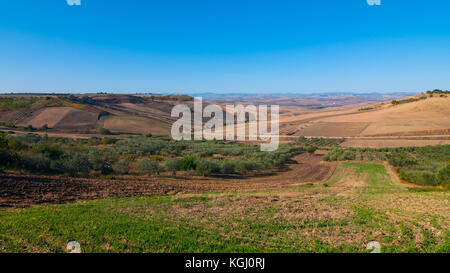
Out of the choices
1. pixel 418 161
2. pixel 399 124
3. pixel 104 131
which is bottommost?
pixel 418 161

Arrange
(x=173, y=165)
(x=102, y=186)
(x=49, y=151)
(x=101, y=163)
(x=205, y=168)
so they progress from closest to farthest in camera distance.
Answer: (x=102, y=186)
(x=101, y=163)
(x=49, y=151)
(x=173, y=165)
(x=205, y=168)

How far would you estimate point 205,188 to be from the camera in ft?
62.5

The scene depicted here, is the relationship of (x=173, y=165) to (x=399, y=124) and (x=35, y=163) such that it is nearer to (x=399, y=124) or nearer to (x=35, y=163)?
(x=35, y=163)

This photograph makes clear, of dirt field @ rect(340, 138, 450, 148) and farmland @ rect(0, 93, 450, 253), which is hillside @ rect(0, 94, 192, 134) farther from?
dirt field @ rect(340, 138, 450, 148)

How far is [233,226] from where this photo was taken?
30.0ft

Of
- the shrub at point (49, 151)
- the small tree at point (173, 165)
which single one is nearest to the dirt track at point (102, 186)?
the small tree at point (173, 165)

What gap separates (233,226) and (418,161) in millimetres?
32135

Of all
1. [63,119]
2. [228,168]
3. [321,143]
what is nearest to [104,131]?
[63,119]

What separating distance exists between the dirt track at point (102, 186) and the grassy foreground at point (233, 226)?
70.9 inches

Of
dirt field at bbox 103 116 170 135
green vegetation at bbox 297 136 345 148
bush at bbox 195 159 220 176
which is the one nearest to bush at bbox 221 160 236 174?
bush at bbox 195 159 220 176

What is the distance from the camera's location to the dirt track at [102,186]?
42.8ft

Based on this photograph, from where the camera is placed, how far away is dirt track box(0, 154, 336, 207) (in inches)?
514

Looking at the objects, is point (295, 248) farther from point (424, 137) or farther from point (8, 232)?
point (424, 137)

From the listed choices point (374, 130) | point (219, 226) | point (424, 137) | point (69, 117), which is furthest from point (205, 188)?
point (69, 117)
